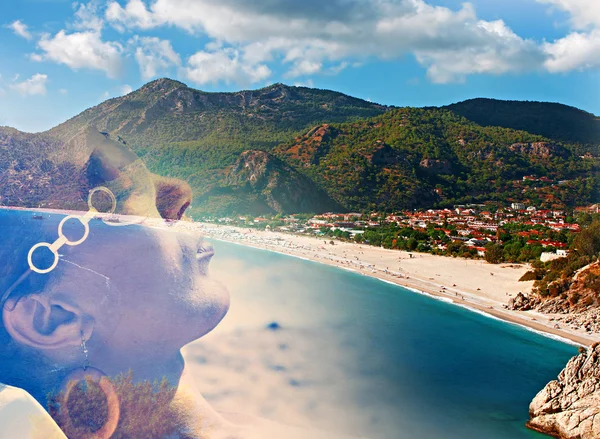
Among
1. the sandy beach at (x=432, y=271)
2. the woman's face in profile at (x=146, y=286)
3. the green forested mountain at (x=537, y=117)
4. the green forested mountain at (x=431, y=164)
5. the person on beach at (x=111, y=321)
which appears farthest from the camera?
the green forested mountain at (x=537, y=117)

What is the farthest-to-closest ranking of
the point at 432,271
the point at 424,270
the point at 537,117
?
1. the point at 537,117
2. the point at 424,270
3. the point at 432,271

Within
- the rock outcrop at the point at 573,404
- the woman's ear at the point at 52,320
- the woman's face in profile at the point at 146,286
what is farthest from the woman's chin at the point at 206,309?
the rock outcrop at the point at 573,404

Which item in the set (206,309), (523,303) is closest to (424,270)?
(523,303)

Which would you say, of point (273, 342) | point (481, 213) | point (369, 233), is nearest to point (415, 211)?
point (481, 213)

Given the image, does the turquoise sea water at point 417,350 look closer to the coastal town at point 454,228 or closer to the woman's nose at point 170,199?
the woman's nose at point 170,199

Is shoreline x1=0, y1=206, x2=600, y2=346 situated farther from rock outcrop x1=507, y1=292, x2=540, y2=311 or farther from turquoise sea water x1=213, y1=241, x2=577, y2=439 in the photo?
turquoise sea water x1=213, y1=241, x2=577, y2=439

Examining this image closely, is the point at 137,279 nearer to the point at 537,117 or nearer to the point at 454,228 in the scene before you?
the point at 454,228
